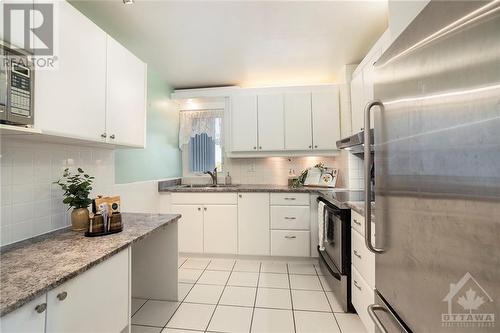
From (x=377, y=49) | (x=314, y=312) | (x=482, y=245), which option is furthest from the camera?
(x=377, y=49)

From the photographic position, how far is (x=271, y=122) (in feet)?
10.3

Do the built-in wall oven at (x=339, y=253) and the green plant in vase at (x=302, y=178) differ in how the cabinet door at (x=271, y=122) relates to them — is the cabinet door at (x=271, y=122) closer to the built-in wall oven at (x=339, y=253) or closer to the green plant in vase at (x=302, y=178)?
the green plant in vase at (x=302, y=178)

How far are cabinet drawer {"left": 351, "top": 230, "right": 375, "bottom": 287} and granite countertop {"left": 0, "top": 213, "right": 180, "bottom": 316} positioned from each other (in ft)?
4.67

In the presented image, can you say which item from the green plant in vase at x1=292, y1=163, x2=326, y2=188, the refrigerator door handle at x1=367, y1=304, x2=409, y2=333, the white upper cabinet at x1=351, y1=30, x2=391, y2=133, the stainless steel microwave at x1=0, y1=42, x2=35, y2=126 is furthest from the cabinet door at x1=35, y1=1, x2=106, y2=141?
the green plant in vase at x1=292, y1=163, x2=326, y2=188

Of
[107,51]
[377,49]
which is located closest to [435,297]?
[377,49]

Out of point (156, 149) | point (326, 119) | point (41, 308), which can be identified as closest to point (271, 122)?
point (326, 119)

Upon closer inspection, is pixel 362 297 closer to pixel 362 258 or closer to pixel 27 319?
pixel 362 258

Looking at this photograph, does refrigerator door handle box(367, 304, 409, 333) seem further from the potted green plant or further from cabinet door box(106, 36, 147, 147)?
cabinet door box(106, 36, 147, 147)

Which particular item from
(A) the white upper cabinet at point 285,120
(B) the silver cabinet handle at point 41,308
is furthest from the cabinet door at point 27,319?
(A) the white upper cabinet at point 285,120

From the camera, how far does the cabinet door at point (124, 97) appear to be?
5.14 feet

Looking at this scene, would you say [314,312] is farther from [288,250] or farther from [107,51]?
[107,51]

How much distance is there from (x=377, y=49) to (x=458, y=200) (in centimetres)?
183

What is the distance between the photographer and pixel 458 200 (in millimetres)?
567

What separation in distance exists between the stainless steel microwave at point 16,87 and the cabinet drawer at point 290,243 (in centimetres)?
246
